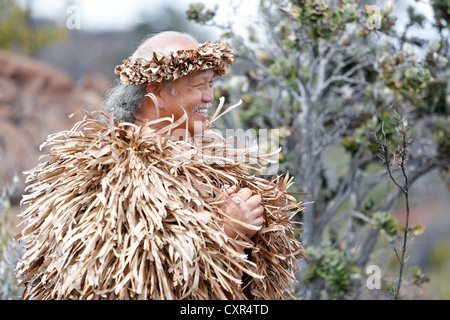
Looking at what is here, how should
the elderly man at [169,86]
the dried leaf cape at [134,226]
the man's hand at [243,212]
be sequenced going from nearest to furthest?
the dried leaf cape at [134,226] → the man's hand at [243,212] → the elderly man at [169,86]

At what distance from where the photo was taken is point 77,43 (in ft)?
51.1

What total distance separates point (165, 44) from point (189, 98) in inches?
8.9

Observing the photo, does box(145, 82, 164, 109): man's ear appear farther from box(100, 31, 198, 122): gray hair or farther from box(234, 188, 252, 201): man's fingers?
box(234, 188, 252, 201): man's fingers

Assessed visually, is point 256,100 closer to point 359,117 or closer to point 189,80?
point 359,117

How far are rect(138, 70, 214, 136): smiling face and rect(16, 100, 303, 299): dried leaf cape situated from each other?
0.42 ft

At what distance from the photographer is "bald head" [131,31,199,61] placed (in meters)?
1.91

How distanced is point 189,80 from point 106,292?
2.68 ft

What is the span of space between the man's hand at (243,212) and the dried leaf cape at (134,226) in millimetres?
29

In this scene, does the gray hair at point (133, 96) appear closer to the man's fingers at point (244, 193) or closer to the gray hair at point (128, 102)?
the gray hair at point (128, 102)

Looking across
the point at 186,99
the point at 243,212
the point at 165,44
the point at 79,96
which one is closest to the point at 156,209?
the point at 243,212

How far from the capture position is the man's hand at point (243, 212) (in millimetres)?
1698

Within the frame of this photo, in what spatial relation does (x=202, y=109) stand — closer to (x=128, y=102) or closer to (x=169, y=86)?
(x=169, y=86)

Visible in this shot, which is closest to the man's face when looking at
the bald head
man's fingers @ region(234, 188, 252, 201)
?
the bald head

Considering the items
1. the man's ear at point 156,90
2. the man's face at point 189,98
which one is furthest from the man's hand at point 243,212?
the man's ear at point 156,90
